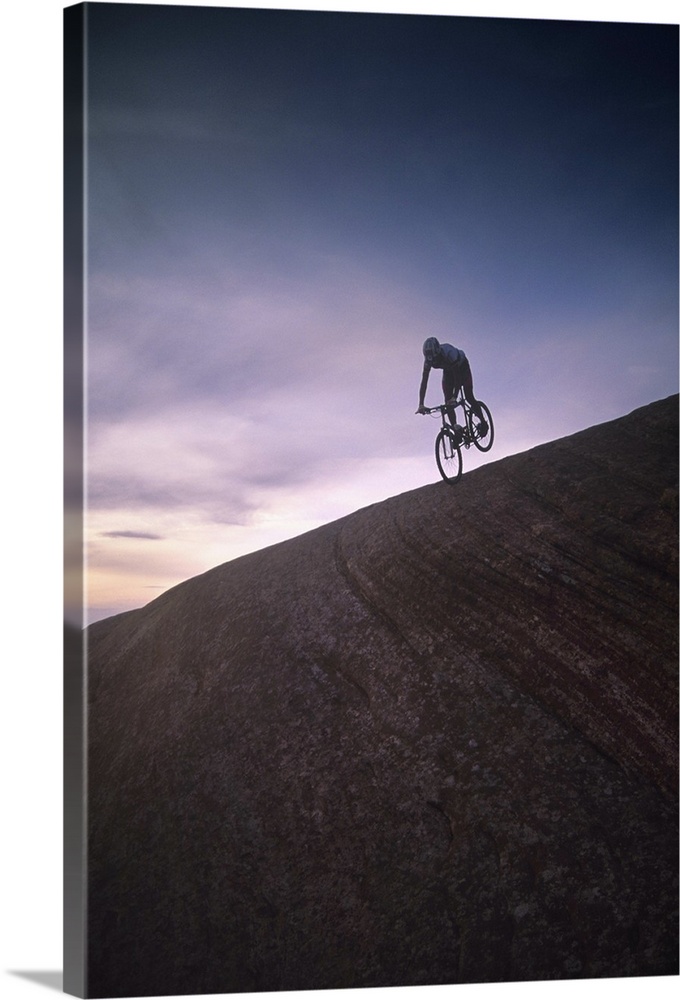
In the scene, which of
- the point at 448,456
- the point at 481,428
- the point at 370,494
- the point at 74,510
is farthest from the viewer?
the point at 448,456

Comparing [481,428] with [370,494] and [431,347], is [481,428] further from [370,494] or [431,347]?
[370,494]

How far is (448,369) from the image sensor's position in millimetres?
10688

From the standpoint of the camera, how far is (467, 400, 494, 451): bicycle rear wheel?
11.1m

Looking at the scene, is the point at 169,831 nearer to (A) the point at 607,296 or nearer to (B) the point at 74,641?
(B) the point at 74,641

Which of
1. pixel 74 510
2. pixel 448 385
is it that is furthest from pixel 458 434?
pixel 74 510

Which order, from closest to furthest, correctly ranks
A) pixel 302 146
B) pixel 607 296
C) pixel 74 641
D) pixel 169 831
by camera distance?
pixel 74 641, pixel 169 831, pixel 302 146, pixel 607 296

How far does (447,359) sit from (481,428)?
1113 millimetres

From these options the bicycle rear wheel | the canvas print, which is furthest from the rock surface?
the bicycle rear wheel

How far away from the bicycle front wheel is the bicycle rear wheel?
0.84ft

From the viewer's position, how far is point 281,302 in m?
10.3

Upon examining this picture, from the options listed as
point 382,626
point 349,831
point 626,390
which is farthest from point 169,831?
point 626,390

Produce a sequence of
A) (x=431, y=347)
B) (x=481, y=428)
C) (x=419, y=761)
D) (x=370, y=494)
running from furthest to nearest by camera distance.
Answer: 1. (x=481, y=428)
2. (x=370, y=494)
3. (x=431, y=347)
4. (x=419, y=761)

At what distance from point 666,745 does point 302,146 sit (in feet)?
24.2

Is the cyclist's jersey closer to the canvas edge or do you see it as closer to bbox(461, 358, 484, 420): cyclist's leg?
bbox(461, 358, 484, 420): cyclist's leg
